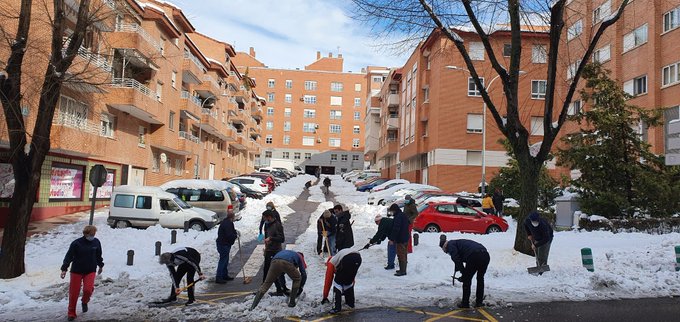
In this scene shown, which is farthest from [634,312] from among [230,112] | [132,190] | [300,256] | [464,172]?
[230,112]

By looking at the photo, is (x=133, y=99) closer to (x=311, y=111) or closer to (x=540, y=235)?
(x=540, y=235)

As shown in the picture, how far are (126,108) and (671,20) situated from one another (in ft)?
95.7

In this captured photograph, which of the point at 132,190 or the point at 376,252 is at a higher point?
the point at 132,190

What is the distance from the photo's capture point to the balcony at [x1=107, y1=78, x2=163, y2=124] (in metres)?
25.1

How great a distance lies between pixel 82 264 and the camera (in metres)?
7.96

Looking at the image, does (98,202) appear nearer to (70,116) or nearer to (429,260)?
(70,116)

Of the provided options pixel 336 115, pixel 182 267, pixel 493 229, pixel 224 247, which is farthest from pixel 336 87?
pixel 182 267

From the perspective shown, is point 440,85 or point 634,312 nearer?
point 634,312

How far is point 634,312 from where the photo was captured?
823cm

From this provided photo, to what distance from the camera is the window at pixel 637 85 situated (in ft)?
92.9

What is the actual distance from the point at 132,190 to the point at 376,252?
1002cm

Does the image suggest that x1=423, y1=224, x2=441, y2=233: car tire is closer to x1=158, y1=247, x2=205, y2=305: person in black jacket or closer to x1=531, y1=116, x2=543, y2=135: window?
x1=158, y1=247, x2=205, y2=305: person in black jacket

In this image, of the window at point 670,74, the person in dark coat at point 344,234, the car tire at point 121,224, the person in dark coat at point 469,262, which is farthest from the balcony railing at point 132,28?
the window at point 670,74

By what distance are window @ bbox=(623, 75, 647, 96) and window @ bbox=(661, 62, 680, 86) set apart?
1500mm
